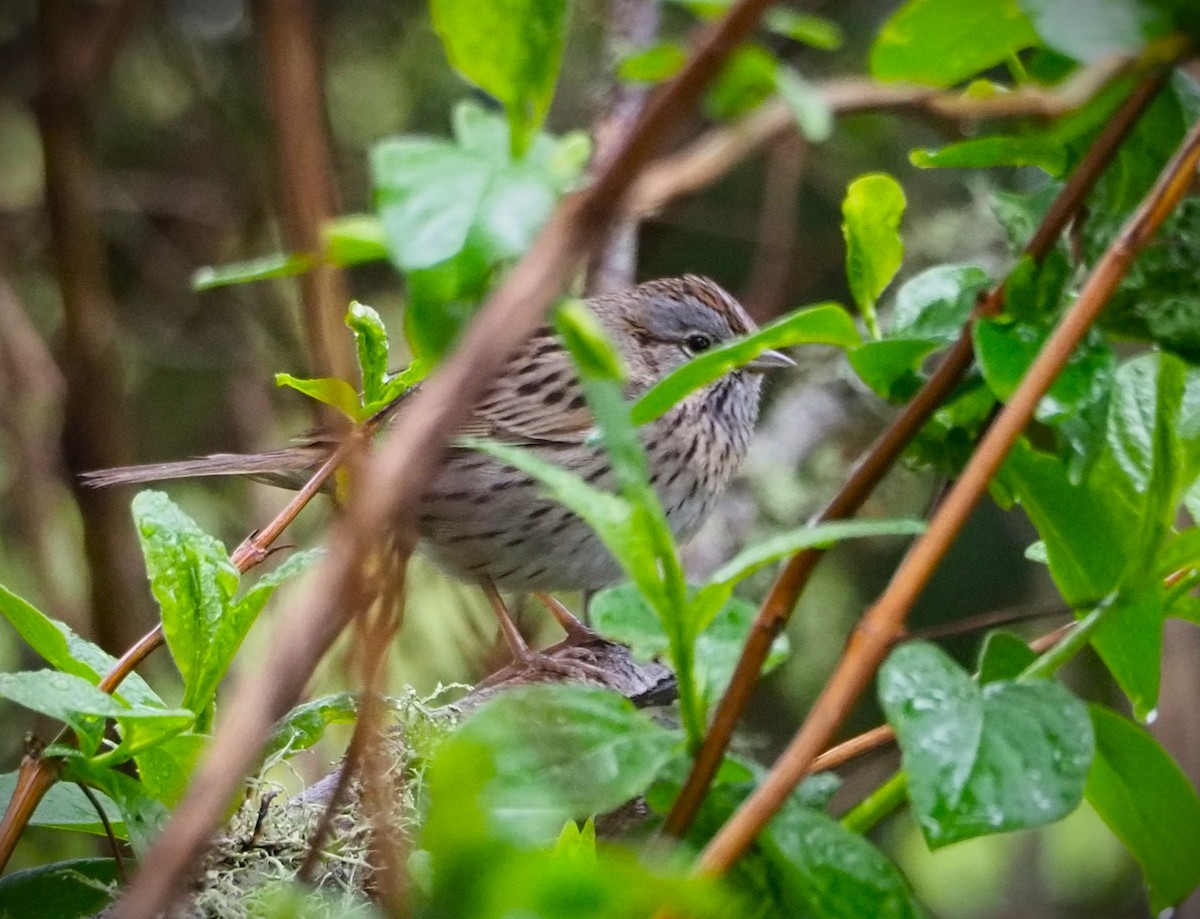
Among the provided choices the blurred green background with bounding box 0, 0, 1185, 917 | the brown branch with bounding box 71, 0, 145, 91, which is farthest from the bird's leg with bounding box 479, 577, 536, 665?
the brown branch with bounding box 71, 0, 145, 91

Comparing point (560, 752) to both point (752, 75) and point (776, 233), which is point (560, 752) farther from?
point (776, 233)

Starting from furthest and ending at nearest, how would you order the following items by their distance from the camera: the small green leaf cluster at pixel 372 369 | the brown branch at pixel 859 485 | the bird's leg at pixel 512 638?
the bird's leg at pixel 512 638
the small green leaf cluster at pixel 372 369
the brown branch at pixel 859 485

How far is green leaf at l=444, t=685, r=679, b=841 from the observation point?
0.60 metres

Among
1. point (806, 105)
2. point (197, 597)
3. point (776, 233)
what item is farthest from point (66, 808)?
point (776, 233)

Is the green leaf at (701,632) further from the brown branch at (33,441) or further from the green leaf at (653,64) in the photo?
the brown branch at (33,441)

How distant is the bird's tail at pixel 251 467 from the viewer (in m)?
2.54

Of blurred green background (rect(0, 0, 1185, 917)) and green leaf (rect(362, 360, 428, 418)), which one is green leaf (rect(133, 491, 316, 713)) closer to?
green leaf (rect(362, 360, 428, 418))

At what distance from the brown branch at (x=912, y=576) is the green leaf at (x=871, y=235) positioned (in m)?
0.22

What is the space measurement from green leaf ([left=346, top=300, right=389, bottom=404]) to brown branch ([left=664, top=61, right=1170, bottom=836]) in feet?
1.69

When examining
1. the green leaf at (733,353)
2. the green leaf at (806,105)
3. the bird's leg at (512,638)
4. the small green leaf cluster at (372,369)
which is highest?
the green leaf at (806,105)

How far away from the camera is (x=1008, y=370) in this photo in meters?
0.69

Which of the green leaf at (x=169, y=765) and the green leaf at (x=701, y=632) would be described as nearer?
the green leaf at (x=701, y=632)

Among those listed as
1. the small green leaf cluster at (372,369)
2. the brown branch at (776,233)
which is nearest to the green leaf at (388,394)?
the small green leaf cluster at (372,369)

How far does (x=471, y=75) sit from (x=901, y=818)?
9.72 ft
